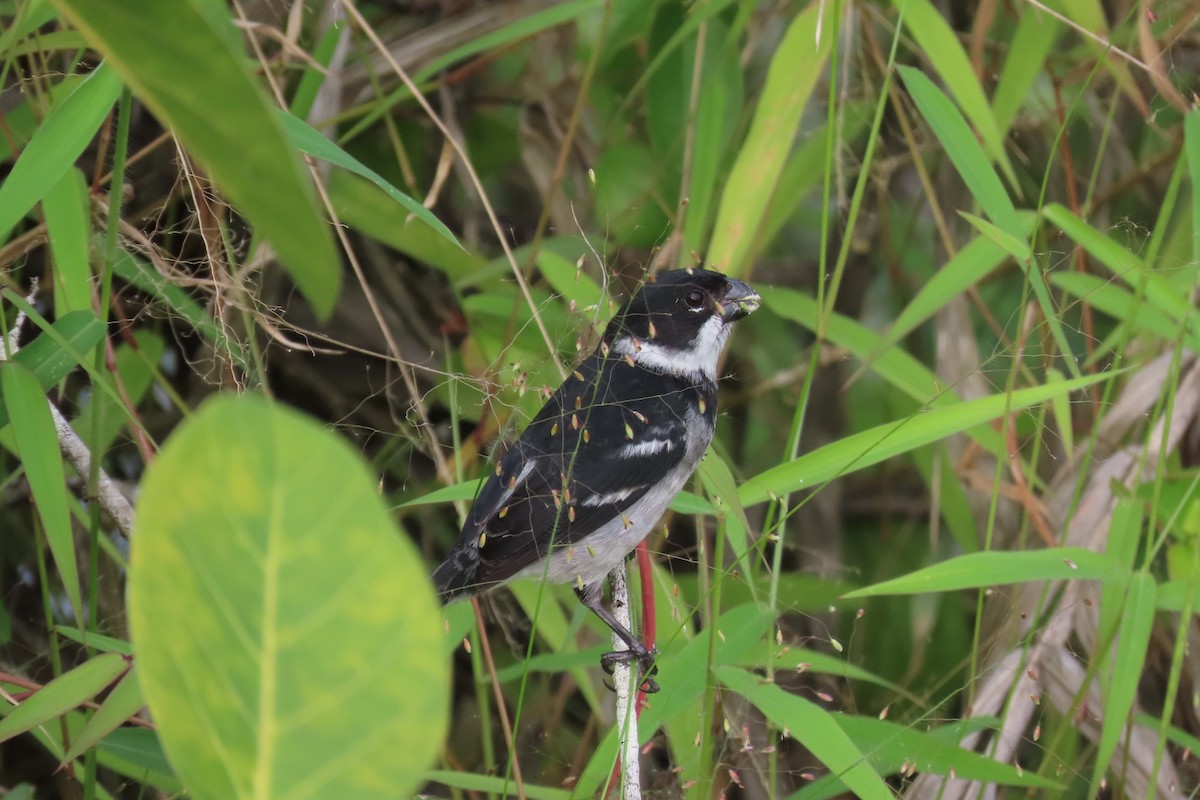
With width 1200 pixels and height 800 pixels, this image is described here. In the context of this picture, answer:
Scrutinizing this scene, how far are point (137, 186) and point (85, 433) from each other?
47.4 inches

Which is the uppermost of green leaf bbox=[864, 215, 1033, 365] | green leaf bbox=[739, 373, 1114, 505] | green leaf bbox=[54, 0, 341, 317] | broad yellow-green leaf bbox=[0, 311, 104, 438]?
green leaf bbox=[54, 0, 341, 317]

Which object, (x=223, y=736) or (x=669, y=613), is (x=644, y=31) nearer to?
(x=669, y=613)

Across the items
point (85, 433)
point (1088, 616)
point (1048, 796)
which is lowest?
point (1048, 796)

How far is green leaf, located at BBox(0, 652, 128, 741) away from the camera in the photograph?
4.83ft

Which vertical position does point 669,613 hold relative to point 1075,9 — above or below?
below

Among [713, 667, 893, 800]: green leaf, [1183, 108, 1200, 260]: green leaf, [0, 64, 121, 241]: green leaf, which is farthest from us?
[1183, 108, 1200, 260]: green leaf

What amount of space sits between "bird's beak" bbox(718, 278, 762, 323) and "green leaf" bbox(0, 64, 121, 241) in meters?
1.37

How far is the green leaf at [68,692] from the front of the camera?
4.83 feet

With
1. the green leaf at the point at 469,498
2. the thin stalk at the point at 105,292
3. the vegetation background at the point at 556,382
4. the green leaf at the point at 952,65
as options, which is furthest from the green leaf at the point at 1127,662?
the thin stalk at the point at 105,292

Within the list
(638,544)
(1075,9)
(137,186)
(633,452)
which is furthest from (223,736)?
(137,186)

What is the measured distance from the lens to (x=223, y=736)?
0.57 meters

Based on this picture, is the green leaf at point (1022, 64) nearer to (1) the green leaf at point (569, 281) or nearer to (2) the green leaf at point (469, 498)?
(1) the green leaf at point (569, 281)

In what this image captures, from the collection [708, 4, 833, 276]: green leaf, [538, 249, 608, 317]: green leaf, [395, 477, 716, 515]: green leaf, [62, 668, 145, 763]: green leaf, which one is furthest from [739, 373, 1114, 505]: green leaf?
[62, 668, 145, 763]: green leaf

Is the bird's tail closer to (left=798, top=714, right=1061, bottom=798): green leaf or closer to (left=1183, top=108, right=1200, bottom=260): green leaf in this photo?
(left=798, top=714, right=1061, bottom=798): green leaf
